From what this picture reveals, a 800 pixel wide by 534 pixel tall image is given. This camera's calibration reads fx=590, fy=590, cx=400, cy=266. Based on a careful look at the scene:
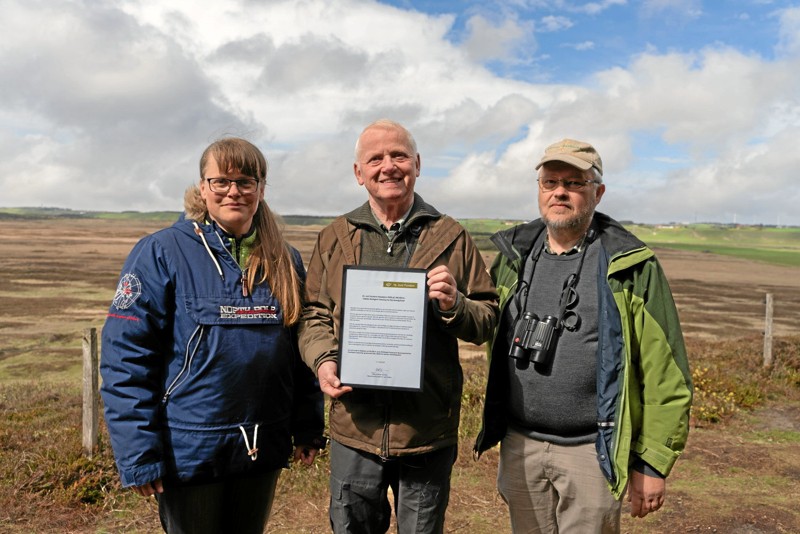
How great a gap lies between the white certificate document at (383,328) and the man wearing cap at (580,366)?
2.09 feet

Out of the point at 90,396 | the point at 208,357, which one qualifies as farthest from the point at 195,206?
the point at 90,396

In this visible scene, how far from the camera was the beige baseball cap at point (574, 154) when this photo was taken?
2.92 metres

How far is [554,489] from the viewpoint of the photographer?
308 cm

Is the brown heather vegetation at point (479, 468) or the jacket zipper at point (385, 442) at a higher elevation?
the jacket zipper at point (385, 442)

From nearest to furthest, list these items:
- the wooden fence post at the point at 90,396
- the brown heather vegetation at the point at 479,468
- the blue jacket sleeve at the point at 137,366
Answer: the blue jacket sleeve at the point at 137,366 < the brown heather vegetation at the point at 479,468 < the wooden fence post at the point at 90,396

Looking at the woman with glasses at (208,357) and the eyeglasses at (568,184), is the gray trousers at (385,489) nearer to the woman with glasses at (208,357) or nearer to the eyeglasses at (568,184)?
the woman with glasses at (208,357)

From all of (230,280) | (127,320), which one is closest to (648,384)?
(230,280)

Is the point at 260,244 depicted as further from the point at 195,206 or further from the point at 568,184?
the point at 568,184

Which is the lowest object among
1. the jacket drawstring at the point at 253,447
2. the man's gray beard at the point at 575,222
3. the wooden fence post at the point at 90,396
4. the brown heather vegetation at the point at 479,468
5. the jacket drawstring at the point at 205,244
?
the brown heather vegetation at the point at 479,468

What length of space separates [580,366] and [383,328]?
1.01 m

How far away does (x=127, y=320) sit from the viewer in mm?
2473

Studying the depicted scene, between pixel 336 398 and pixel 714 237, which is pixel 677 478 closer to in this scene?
pixel 336 398

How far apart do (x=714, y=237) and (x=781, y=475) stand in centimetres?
19382

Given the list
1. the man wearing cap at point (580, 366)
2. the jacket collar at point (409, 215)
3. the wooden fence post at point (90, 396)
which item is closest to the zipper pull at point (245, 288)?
the jacket collar at point (409, 215)
